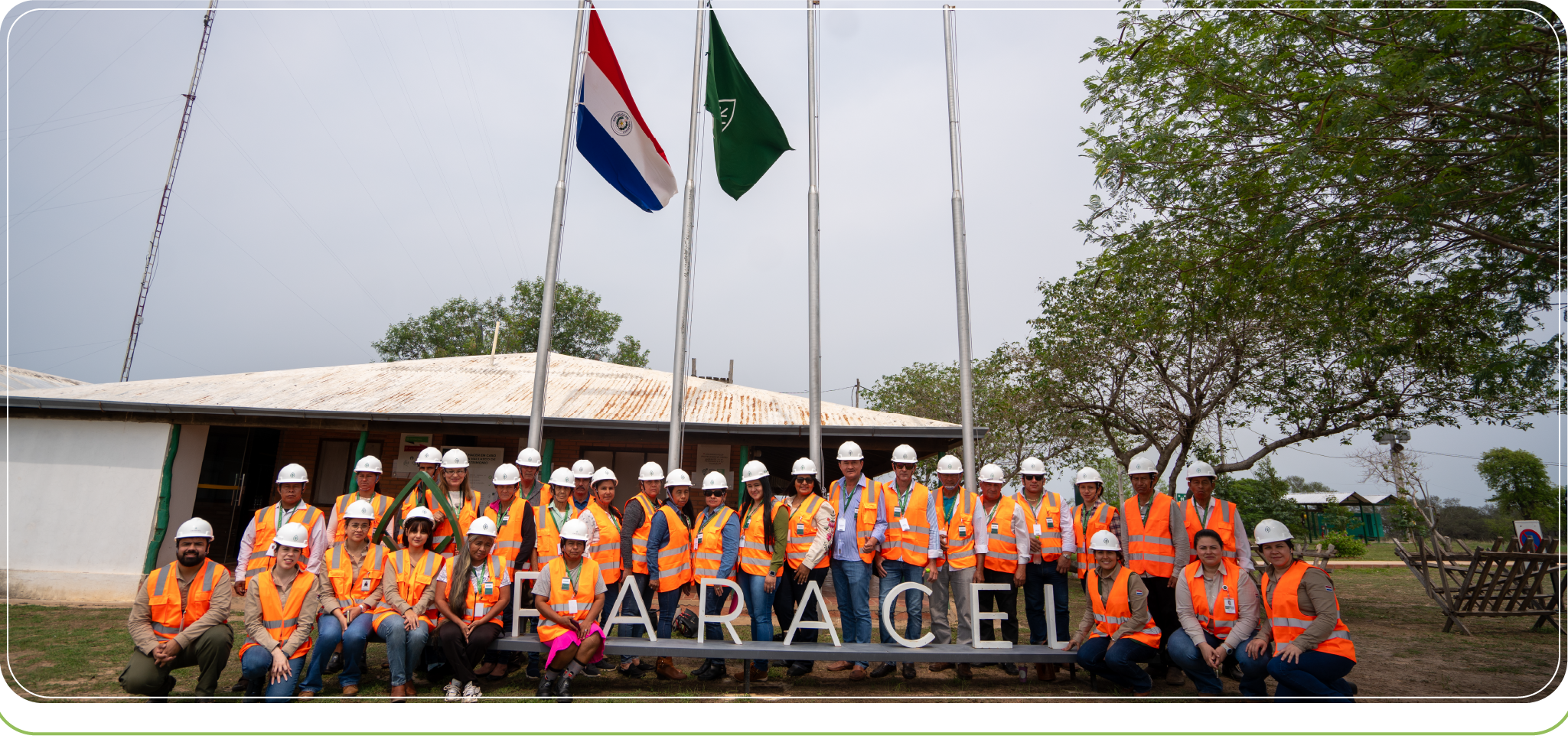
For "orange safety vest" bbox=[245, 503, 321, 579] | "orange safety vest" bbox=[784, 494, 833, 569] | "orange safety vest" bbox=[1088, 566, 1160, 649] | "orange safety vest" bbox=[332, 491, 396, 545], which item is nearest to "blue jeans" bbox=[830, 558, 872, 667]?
"orange safety vest" bbox=[784, 494, 833, 569]

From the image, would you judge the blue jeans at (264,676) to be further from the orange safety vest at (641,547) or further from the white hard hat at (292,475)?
the orange safety vest at (641,547)

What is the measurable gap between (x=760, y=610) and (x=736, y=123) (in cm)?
609

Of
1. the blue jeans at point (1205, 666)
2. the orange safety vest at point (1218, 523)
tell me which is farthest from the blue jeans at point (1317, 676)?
the orange safety vest at point (1218, 523)

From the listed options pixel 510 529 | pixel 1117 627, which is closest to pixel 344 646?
pixel 510 529

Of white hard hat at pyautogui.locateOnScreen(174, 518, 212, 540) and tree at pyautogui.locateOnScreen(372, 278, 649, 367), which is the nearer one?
white hard hat at pyautogui.locateOnScreen(174, 518, 212, 540)

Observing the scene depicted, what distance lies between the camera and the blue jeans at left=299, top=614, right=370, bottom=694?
16.8 feet

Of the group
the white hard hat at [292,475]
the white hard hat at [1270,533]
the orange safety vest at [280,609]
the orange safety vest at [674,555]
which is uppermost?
the white hard hat at [292,475]

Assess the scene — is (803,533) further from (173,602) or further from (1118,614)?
(173,602)

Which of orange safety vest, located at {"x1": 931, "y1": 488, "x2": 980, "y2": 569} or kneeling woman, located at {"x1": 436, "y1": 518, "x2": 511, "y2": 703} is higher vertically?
orange safety vest, located at {"x1": 931, "y1": 488, "x2": 980, "y2": 569}

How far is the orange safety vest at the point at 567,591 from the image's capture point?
17.6ft

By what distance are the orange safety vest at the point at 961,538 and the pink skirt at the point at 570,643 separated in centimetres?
259

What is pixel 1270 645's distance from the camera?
4.84m

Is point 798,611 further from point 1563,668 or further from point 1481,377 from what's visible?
point 1481,377

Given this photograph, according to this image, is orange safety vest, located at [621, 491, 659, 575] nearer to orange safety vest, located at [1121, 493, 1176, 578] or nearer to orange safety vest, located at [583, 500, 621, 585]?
orange safety vest, located at [583, 500, 621, 585]
